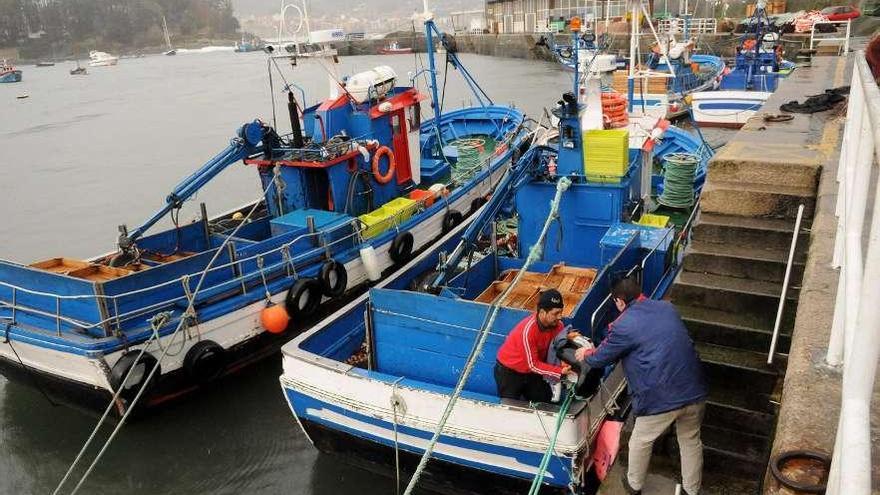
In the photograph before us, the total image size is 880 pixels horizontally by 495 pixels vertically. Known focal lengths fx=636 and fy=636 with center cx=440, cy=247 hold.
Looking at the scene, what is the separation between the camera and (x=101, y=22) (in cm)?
11738

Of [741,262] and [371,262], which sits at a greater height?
[741,262]

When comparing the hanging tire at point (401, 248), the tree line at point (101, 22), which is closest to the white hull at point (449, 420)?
the hanging tire at point (401, 248)

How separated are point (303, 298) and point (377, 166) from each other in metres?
3.10

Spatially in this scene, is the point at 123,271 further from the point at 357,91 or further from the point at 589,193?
the point at 589,193

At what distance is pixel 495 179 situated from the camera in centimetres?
1373

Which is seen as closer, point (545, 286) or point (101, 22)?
point (545, 286)

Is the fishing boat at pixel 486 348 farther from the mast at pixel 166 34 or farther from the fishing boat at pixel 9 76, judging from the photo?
the mast at pixel 166 34

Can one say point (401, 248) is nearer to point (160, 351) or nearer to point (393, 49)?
point (160, 351)

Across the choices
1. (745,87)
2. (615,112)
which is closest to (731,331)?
(615,112)

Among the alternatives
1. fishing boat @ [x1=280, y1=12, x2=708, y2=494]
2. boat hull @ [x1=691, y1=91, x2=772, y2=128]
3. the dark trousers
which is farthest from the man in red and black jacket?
boat hull @ [x1=691, y1=91, x2=772, y2=128]

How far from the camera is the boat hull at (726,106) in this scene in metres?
21.6

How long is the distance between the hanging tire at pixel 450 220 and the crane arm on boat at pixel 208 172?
11.7 feet

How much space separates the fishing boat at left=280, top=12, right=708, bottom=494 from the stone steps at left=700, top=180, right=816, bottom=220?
3.65 ft

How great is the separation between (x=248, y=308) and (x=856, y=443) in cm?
759
